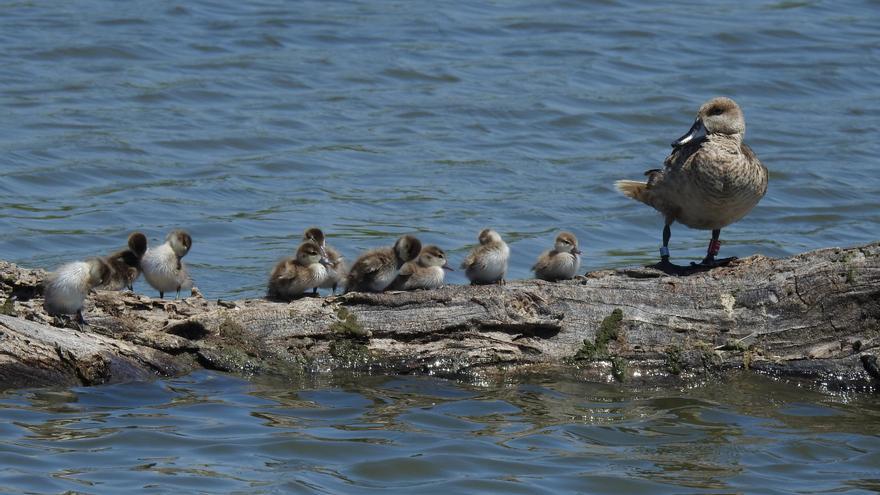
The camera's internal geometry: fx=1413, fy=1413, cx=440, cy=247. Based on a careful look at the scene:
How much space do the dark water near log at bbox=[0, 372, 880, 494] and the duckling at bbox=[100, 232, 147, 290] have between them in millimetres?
1218

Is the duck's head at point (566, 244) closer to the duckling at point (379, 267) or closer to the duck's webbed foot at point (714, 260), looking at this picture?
the duck's webbed foot at point (714, 260)

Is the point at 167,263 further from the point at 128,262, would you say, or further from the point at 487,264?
the point at 487,264

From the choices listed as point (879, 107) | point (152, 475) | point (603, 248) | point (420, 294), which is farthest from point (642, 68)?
point (152, 475)

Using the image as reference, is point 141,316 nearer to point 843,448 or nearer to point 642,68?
point 843,448

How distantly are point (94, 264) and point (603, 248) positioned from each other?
23.7 ft

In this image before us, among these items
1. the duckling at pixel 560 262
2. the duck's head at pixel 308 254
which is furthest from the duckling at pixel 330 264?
the duckling at pixel 560 262

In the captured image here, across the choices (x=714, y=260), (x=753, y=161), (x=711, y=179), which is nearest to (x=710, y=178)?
(x=711, y=179)

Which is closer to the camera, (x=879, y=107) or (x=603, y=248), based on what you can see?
(x=603, y=248)

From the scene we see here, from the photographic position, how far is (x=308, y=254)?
9.62m

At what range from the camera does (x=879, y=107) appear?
70.5ft

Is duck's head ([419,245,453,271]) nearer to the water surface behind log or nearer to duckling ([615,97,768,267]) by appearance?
duckling ([615,97,768,267])

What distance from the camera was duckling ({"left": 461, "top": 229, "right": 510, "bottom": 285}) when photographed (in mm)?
9636

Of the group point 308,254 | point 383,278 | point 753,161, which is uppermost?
point 753,161

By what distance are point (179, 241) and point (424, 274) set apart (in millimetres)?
1800
